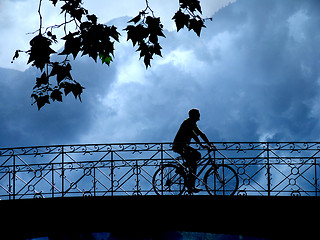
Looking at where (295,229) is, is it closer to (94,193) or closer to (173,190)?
(173,190)

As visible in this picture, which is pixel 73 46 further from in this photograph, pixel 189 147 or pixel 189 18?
pixel 189 147

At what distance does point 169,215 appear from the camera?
9.02 meters

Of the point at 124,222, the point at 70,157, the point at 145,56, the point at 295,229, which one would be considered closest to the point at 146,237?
the point at 124,222

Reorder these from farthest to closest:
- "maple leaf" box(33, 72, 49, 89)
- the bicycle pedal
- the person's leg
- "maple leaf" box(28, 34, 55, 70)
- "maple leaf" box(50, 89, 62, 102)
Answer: the bicycle pedal < the person's leg < "maple leaf" box(33, 72, 49, 89) < "maple leaf" box(50, 89, 62, 102) < "maple leaf" box(28, 34, 55, 70)

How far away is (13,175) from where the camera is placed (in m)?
9.67

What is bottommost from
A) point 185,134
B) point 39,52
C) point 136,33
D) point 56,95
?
point 56,95

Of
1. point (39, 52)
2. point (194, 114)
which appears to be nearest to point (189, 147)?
point (194, 114)

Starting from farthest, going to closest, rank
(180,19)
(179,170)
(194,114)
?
(179,170), (194,114), (180,19)

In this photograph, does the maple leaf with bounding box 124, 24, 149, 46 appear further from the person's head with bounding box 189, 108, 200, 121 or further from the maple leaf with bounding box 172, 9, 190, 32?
the person's head with bounding box 189, 108, 200, 121

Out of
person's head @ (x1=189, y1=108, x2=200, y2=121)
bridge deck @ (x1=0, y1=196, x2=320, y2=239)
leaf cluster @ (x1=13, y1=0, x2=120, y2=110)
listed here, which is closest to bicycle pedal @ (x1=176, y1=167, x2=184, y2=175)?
bridge deck @ (x1=0, y1=196, x2=320, y2=239)

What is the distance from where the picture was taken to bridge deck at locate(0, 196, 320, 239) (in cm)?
879

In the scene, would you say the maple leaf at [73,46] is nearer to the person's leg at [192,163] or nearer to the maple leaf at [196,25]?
the maple leaf at [196,25]

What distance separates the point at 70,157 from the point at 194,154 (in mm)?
2664

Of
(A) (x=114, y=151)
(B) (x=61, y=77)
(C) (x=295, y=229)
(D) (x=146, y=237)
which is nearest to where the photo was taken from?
(B) (x=61, y=77)
